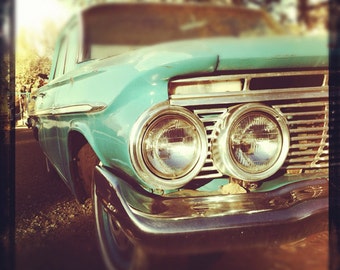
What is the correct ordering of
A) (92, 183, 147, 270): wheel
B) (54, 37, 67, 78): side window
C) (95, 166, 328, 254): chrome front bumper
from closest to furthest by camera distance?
1. (95, 166, 328, 254): chrome front bumper
2. (92, 183, 147, 270): wheel
3. (54, 37, 67, 78): side window

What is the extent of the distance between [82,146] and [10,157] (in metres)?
0.46

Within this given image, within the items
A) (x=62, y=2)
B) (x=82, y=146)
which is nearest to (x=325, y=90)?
(x=82, y=146)

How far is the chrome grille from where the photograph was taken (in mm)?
1553

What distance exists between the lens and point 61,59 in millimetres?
2846

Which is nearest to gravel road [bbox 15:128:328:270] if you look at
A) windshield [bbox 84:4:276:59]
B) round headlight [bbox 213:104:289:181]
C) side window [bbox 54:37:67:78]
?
round headlight [bbox 213:104:289:181]

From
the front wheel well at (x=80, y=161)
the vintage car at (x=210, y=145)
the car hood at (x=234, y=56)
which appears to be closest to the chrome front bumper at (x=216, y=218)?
the vintage car at (x=210, y=145)

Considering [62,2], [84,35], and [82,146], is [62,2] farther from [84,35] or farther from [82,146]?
[82,146]

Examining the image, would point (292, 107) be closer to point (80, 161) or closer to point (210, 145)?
point (210, 145)

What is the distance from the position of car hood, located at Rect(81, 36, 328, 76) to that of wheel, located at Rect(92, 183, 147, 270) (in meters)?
0.68

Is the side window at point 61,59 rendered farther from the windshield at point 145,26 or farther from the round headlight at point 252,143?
the round headlight at point 252,143

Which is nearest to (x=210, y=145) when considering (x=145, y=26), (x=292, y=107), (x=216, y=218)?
(x=216, y=218)

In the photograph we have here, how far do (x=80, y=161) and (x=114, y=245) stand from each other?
26.5 inches

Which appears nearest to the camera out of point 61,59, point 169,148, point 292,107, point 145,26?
point 169,148

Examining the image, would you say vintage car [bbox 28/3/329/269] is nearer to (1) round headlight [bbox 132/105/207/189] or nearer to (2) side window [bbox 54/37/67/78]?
(1) round headlight [bbox 132/105/207/189]
